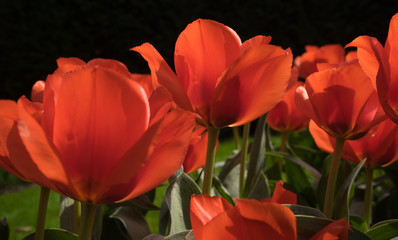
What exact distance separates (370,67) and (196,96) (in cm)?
18

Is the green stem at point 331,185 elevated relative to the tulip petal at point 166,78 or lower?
lower

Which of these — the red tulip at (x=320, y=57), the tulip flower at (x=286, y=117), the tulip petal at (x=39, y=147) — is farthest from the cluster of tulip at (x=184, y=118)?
the red tulip at (x=320, y=57)

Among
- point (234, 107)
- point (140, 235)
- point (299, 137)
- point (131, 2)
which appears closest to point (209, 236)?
point (234, 107)

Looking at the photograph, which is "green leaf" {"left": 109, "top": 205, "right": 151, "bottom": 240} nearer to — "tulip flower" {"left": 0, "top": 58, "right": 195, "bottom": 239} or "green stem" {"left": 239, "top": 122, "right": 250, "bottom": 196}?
"green stem" {"left": 239, "top": 122, "right": 250, "bottom": 196}

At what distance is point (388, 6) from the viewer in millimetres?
5770

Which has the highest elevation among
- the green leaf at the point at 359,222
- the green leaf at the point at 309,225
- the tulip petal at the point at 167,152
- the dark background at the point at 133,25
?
the tulip petal at the point at 167,152

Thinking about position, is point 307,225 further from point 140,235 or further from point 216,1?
point 216,1

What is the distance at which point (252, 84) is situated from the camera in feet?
1.81

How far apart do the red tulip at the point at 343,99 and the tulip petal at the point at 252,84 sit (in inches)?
2.5

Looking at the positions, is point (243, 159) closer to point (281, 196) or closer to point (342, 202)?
point (342, 202)

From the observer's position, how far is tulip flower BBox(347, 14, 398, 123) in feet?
1.69

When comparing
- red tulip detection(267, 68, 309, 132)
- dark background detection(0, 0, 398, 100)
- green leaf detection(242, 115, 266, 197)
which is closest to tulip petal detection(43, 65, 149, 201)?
green leaf detection(242, 115, 266, 197)

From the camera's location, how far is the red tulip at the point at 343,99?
587 millimetres

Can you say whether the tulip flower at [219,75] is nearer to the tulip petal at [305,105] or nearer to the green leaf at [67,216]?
the tulip petal at [305,105]
